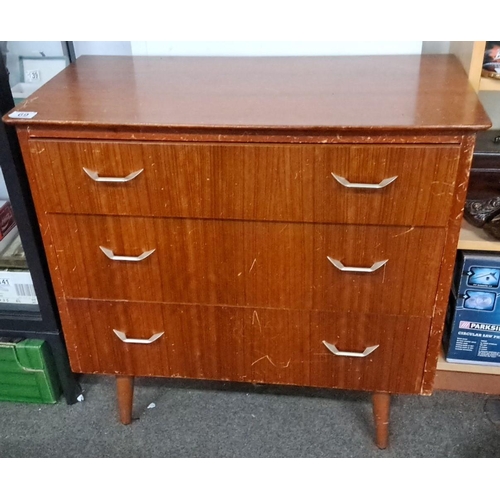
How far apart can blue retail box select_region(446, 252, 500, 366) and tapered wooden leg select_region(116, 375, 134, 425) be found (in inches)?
30.8

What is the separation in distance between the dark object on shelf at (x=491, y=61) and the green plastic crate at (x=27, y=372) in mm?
1152

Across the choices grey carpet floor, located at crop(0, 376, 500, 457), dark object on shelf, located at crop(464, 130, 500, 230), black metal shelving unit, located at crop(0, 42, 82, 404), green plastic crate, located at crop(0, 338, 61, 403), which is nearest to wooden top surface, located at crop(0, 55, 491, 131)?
black metal shelving unit, located at crop(0, 42, 82, 404)

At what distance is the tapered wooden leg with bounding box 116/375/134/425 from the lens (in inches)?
54.8

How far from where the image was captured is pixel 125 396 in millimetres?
1416

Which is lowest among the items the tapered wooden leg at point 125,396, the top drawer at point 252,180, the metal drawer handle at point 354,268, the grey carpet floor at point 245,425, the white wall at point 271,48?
the grey carpet floor at point 245,425

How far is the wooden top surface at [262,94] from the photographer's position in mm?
984

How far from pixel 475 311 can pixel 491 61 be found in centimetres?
56

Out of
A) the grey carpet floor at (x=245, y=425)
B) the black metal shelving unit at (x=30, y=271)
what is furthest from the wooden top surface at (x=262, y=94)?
the grey carpet floor at (x=245, y=425)

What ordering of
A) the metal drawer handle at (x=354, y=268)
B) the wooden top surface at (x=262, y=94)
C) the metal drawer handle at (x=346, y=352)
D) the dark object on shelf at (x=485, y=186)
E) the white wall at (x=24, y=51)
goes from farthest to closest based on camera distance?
the white wall at (x=24, y=51)
the dark object on shelf at (x=485, y=186)
the metal drawer handle at (x=346, y=352)
the metal drawer handle at (x=354, y=268)
the wooden top surface at (x=262, y=94)

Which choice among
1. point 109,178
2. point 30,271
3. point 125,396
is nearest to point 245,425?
point 125,396

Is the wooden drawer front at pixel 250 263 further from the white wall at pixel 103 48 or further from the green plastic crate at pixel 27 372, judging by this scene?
the white wall at pixel 103 48

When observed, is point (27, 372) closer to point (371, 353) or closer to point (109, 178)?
point (109, 178)

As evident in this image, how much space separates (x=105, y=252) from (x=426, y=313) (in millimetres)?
633
